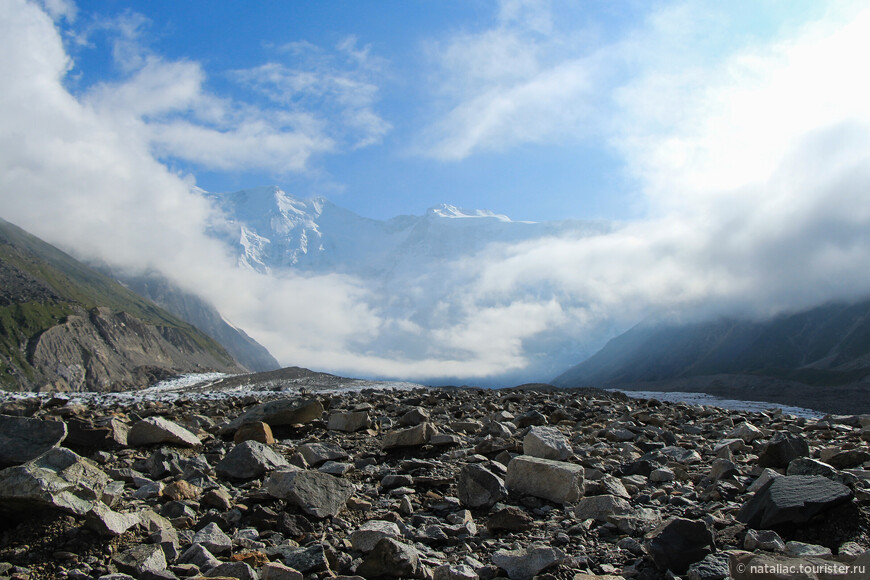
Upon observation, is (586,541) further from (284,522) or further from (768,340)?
(768,340)

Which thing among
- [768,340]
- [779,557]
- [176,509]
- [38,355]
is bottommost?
[38,355]

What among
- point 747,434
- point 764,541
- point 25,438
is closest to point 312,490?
point 25,438

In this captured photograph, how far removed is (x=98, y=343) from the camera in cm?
14488

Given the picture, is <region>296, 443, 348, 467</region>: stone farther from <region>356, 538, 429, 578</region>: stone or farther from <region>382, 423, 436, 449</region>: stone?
<region>356, 538, 429, 578</region>: stone

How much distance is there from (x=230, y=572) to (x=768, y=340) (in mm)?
194719

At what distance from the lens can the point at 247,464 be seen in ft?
21.4

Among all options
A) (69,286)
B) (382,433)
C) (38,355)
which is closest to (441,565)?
(382,433)

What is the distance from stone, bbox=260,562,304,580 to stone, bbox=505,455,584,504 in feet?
9.99

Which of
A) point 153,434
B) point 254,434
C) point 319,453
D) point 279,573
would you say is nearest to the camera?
point 279,573

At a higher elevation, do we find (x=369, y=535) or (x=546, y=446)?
(x=546, y=446)

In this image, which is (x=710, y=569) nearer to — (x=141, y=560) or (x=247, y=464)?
(x=141, y=560)

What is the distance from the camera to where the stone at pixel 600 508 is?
207 inches

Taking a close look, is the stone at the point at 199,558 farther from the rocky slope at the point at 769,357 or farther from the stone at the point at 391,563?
the rocky slope at the point at 769,357

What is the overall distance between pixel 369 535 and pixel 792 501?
377 centimetres
